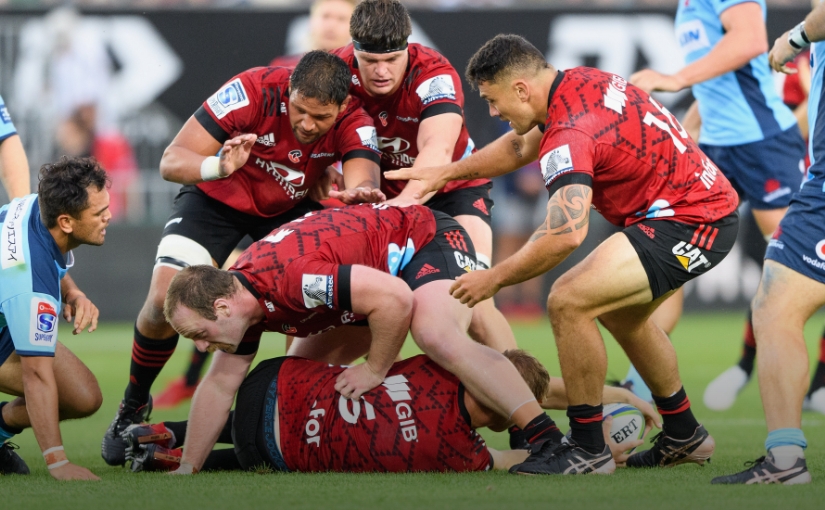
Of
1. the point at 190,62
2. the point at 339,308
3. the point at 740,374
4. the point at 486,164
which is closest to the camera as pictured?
the point at 339,308

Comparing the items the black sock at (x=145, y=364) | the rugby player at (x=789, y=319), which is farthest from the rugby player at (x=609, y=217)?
the black sock at (x=145, y=364)

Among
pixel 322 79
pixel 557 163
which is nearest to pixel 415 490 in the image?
pixel 557 163

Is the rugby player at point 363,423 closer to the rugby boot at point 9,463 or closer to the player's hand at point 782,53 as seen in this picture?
the rugby boot at point 9,463

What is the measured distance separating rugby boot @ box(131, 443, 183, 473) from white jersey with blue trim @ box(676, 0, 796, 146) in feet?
14.3

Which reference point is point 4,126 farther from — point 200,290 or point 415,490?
point 415,490

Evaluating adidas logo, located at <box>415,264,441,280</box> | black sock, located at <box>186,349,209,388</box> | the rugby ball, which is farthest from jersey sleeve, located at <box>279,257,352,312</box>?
black sock, located at <box>186,349,209,388</box>

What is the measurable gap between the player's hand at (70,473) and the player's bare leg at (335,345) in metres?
1.20

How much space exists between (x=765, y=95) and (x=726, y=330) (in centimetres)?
581

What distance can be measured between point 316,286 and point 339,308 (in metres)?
0.15

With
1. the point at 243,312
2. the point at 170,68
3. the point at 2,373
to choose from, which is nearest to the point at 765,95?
the point at 243,312

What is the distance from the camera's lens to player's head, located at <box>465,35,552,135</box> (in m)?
4.55

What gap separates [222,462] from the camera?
4.71 metres

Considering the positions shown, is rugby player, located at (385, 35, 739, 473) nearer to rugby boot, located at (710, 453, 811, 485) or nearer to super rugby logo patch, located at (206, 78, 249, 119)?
rugby boot, located at (710, 453, 811, 485)

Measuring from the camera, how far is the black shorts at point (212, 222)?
586 cm
